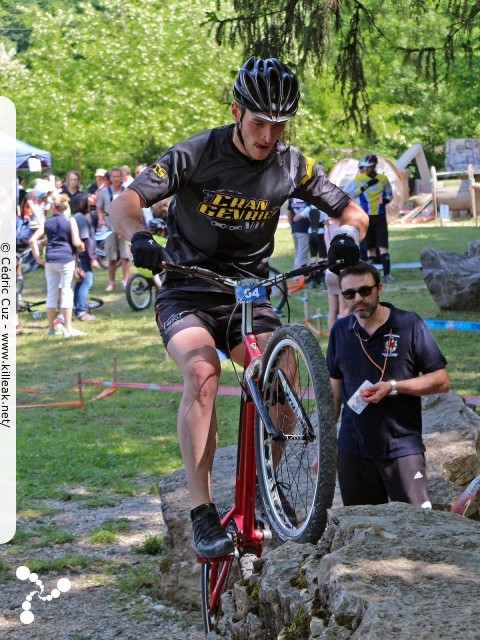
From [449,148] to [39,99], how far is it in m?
16.2

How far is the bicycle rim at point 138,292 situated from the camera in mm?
16688

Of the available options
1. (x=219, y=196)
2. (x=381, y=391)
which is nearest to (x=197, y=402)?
(x=219, y=196)

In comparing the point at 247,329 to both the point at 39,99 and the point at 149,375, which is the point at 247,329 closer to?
the point at 149,375

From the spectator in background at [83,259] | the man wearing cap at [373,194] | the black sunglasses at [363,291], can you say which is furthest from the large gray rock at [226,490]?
the man wearing cap at [373,194]

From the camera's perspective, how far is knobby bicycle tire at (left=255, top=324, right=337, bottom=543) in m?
3.81

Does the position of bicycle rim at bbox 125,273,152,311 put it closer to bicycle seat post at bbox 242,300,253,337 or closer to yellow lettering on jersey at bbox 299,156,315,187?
yellow lettering on jersey at bbox 299,156,315,187

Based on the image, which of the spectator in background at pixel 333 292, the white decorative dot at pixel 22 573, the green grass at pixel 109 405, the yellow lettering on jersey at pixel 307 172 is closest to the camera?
the yellow lettering on jersey at pixel 307 172

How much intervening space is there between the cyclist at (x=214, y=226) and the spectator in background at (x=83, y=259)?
1070 cm

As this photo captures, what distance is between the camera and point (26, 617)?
5.42 metres

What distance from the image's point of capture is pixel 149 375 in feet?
40.1

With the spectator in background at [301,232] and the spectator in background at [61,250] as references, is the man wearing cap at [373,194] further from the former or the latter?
the spectator in background at [61,250]

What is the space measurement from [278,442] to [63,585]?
2.18 meters

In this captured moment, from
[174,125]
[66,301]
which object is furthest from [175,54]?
[66,301]

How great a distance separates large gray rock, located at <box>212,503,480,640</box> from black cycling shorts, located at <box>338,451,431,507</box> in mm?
1184
